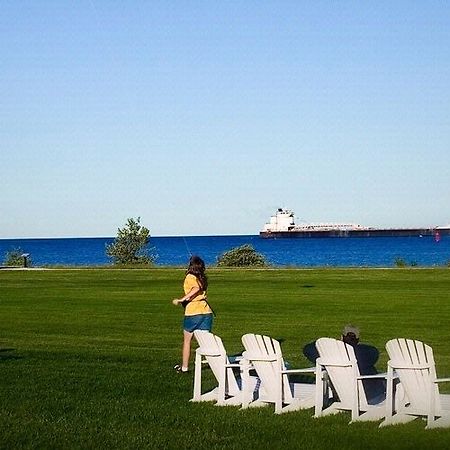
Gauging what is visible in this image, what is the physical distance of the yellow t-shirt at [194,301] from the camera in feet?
60.5

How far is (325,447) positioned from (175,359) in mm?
9453

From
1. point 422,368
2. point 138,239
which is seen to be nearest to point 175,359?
point 422,368

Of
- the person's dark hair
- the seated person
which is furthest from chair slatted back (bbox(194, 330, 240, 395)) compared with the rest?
the person's dark hair

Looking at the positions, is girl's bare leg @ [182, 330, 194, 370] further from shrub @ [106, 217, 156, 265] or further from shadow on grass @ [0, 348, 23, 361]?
shrub @ [106, 217, 156, 265]

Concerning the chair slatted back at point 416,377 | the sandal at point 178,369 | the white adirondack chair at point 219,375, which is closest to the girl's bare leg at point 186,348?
the sandal at point 178,369

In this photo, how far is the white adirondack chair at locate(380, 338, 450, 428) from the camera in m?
12.7

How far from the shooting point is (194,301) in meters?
18.5

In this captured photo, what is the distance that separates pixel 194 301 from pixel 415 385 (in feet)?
21.2

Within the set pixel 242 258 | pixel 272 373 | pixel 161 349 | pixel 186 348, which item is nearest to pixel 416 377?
pixel 272 373

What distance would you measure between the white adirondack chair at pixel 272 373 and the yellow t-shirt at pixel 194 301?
4147 millimetres

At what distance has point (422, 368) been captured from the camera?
12781 millimetres

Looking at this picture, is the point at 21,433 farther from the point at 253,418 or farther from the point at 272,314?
the point at 272,314

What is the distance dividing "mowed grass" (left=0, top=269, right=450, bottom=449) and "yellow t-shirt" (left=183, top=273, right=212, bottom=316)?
1206 millimetres

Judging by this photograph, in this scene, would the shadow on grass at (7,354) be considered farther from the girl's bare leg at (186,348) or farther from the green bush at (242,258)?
the green bush at (242,258)
